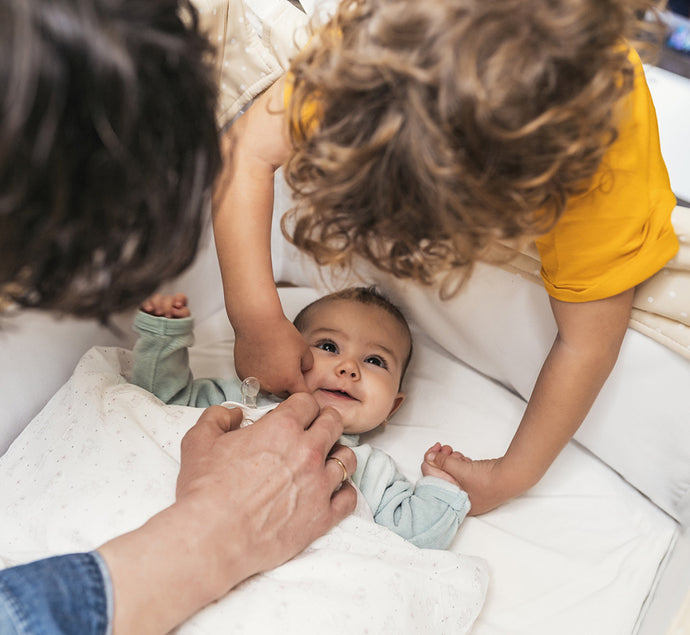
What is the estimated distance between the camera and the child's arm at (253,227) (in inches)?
33.4

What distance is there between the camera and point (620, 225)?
0.74 metres

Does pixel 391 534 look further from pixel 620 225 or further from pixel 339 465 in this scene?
pixel 620 225

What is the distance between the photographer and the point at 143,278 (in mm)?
467

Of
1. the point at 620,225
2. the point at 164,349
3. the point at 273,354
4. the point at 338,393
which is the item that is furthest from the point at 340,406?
the point at 620,225

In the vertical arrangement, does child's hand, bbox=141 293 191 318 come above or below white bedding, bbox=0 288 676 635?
above

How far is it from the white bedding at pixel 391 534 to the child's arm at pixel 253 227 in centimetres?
16

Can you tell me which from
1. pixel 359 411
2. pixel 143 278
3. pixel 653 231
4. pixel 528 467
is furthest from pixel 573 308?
pixel 143 278

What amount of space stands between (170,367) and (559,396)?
0.53m

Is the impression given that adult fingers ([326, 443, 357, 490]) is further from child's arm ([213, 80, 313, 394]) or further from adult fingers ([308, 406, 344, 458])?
child's arm ([213, 80, 313, 394])

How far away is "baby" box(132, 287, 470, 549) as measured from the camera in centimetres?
96

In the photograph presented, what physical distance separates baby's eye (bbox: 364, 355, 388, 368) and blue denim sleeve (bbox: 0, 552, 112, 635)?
22.7 inches

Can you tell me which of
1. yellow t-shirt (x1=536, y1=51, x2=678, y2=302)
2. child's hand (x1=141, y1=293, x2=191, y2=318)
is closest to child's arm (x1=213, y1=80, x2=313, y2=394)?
child's hand (x1=141, y1=293, x2=191, y2=318)

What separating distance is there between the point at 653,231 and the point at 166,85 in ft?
1.87

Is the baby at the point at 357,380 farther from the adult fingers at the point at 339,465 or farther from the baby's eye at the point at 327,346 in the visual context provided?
the adult fingers at the point at 339,465
